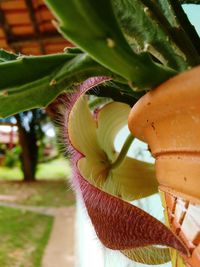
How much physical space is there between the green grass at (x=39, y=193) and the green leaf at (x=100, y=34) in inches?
247

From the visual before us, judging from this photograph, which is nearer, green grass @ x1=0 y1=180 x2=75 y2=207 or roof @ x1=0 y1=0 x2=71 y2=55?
roof @ x1=0 y1=0 x2=71 y2=55

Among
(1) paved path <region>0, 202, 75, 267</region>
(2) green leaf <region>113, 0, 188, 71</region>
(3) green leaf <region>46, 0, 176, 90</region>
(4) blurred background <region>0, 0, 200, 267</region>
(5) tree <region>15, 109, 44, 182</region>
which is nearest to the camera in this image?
(3) green leaf <region>46, 0, 176, 90</region>

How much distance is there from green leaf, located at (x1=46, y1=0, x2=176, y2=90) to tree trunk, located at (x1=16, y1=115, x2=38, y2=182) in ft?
26.3

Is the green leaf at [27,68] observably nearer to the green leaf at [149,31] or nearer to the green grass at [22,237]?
the green leaf at [149,31]

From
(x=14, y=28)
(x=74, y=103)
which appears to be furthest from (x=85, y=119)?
(x=14, y=28)

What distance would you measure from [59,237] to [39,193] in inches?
92.1

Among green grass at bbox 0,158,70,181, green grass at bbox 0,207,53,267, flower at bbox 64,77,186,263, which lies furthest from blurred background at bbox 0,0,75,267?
flower at bbox 64,77,186,263

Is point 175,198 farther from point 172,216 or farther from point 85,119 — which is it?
point 85,119

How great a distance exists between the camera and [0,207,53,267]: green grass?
4004mm

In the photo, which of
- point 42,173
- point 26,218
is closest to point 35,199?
point 26,218

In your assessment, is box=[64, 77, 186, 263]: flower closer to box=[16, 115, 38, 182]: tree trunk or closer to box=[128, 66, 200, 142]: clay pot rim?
box=[128, 66, 200, 142]: clay pot rim

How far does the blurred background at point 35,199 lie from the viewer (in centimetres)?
351

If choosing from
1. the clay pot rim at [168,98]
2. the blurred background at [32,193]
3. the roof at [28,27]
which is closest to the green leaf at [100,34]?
the clay pot rim at [168,98]

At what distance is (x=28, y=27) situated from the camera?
4.30 m
